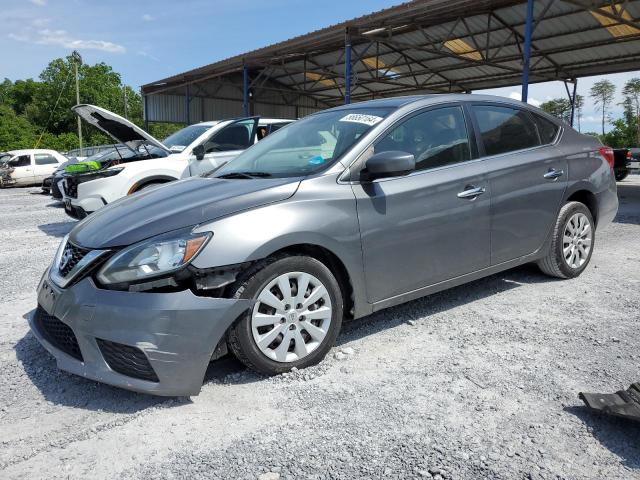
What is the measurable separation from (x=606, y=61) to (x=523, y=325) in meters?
17.9

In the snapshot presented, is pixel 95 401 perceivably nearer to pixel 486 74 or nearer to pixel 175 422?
pixel 175 422

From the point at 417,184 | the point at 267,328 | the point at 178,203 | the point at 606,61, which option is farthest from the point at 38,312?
the point at 606,61

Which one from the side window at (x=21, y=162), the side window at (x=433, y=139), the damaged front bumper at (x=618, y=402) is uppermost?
the side window at (x=21, y=162)

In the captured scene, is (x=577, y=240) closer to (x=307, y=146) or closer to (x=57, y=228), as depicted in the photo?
(x=307, y=146)

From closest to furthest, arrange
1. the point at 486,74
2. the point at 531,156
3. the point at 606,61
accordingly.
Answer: the point at 531,156 → the point at 606,61 → the point at 486,74

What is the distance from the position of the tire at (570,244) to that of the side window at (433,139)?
1277mm

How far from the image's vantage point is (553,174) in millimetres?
4234

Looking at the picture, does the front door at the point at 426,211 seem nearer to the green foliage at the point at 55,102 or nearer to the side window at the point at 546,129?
the side window at the point at 546,129

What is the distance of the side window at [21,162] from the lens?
64.8 ft

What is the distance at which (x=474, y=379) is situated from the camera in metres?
2.82

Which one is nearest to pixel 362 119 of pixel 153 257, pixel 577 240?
pixel 153 257

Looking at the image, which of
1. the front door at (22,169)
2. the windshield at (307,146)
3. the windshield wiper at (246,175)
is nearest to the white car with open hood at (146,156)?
the windshield at (307,146)

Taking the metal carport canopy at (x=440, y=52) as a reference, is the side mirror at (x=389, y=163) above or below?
below

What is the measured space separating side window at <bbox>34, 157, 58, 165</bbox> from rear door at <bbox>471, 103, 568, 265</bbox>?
66.5 feet
